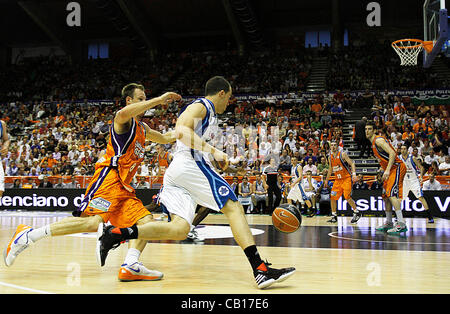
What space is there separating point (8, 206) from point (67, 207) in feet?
6.56

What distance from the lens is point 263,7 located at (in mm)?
22109

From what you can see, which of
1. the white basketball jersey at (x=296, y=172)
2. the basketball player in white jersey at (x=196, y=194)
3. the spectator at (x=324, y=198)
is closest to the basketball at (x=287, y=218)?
the basketball player in white jersey at (x=196, y=194)

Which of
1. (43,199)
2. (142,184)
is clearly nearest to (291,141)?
(142,184)

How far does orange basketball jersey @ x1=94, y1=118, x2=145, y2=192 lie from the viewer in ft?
11.5

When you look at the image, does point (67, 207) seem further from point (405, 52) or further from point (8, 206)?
point (405, 52)

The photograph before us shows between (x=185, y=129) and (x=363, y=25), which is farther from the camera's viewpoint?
(x=363, y=25)

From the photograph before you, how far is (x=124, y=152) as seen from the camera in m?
3.53

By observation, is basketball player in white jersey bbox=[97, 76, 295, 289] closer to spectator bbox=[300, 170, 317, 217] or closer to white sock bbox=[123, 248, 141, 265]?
white sock bbox=[123, 248, 141, 265]

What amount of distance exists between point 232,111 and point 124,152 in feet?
46.9

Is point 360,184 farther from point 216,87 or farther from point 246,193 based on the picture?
point 216,87

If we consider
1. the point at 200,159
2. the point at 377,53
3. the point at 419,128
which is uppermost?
the point at 377,53

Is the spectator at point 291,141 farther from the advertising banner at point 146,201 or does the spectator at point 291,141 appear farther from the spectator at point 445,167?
the spectator at point 445,167
